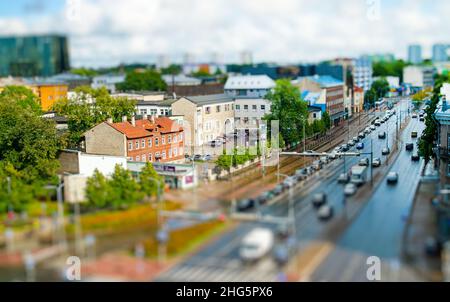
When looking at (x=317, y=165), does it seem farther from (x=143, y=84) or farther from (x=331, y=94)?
(x=143, y=84)

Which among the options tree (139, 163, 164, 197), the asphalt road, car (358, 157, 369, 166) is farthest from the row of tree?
car (358, 157, 369, 166)

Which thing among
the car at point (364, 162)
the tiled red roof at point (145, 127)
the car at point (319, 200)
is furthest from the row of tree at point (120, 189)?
the tiled red roof at point (145, 127)

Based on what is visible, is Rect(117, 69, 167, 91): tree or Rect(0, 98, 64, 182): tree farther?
Rect(117, 69, 167, 91): tree

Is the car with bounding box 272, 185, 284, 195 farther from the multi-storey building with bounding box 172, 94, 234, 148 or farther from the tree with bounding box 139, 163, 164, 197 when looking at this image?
the multi-storey building with bounding box 172, 94, 234, 148

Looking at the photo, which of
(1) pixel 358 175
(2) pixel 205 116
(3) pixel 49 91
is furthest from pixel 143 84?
(1) pixel 358 175

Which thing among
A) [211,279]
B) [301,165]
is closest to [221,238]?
[211,279]

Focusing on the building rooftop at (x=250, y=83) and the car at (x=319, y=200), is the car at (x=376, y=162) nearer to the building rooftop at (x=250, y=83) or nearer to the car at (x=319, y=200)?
the car at (x=319, y=200)
